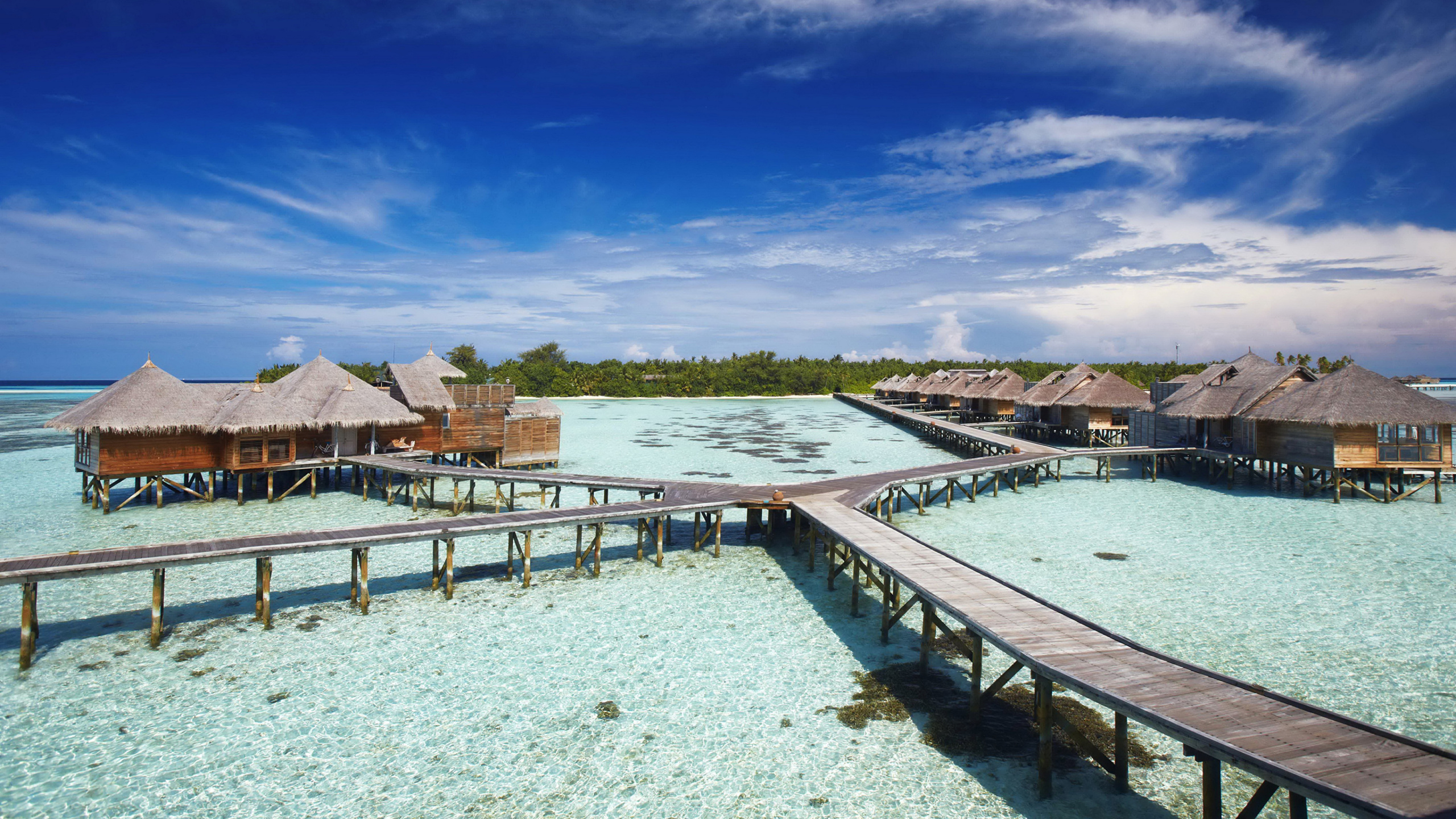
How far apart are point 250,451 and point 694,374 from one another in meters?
64.9

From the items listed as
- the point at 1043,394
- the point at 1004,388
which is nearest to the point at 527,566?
the point at 1043,394

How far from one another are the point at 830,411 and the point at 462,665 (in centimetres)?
5348

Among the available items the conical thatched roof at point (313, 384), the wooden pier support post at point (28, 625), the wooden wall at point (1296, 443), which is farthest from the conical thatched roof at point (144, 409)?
the wooden wall at point (1296, 443)

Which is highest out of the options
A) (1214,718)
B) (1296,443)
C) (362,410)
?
(362,410)

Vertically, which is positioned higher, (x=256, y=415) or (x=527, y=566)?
(x=256, y=415)

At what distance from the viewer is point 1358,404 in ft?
65.8

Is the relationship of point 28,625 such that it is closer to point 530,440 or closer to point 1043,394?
point 530,440

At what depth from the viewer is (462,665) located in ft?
30.3

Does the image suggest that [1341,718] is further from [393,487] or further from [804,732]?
[393,487]

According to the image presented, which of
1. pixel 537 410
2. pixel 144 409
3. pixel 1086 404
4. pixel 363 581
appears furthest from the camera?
pixel 1086 404

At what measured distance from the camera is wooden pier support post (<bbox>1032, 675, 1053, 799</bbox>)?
654cm

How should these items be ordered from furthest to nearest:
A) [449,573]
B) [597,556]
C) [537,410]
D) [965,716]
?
1. [537,410]
2. [597,556]
3. [449,573]
4. [965,716]

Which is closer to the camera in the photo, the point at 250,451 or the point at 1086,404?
the point at 250,451

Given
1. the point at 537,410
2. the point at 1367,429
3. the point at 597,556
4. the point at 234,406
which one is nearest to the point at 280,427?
the point at 234,406
